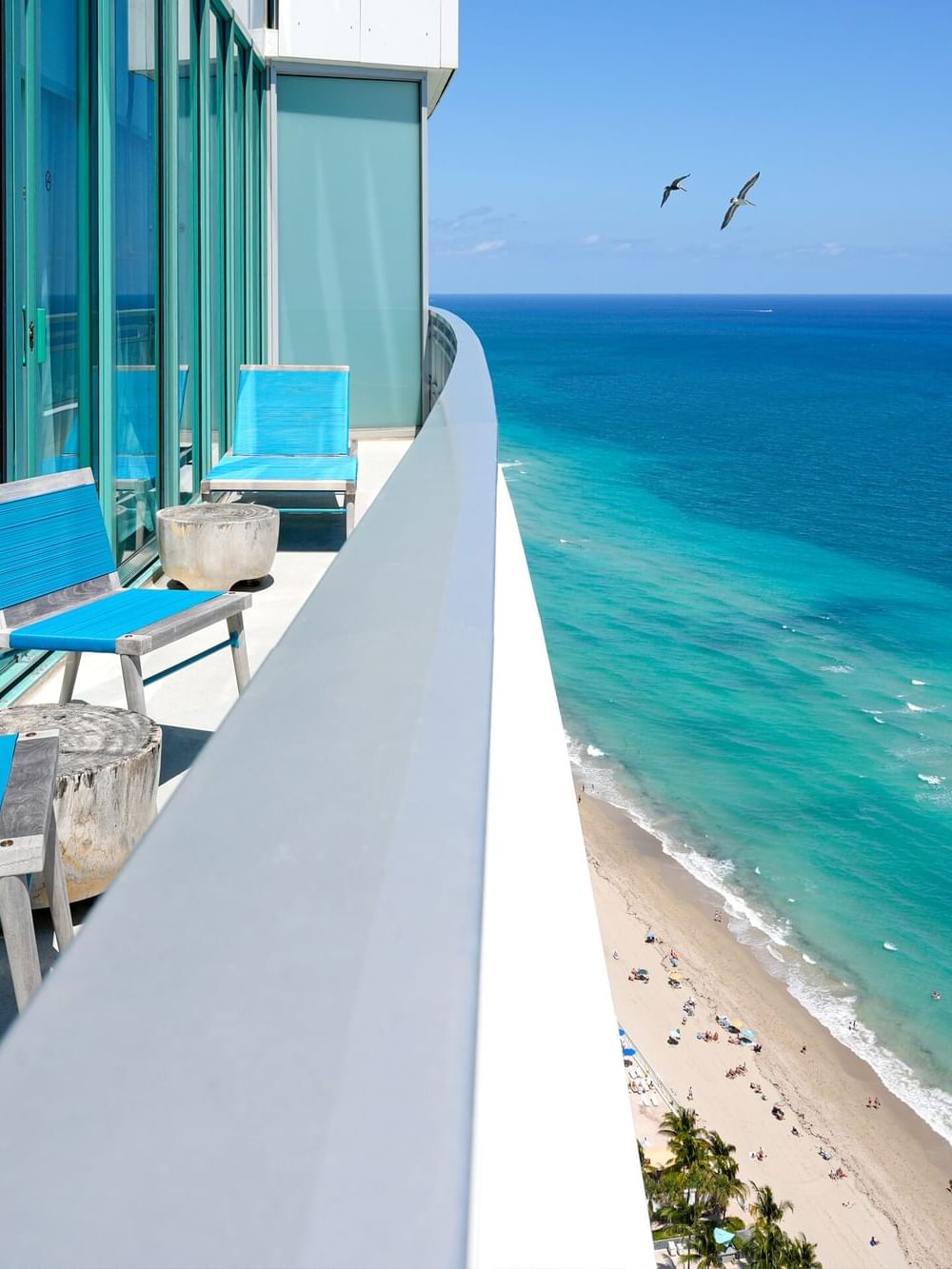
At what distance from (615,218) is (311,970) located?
136705 mm

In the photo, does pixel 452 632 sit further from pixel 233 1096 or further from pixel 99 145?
pixel 99 145

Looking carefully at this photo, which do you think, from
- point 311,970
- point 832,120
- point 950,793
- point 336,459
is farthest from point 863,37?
point 311,970

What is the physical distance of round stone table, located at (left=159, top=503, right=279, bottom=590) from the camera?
5.20 meters

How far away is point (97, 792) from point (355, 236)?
8.54m

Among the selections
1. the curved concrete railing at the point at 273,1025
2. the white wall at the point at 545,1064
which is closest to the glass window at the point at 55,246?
the white wall at the point at 545,1064

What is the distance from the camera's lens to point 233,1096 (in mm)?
553

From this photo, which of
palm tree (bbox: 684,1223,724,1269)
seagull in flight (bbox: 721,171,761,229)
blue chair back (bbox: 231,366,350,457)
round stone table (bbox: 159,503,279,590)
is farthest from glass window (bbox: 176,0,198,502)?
palm tree (bbox: 684,1223,724,1269)

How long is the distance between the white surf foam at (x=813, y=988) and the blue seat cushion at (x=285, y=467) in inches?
401

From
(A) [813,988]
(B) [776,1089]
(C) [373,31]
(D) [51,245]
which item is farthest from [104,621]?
(A) [813,988]

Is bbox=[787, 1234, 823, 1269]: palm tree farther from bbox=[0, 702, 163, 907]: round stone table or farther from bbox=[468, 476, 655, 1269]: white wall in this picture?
bbox=[468, 476, 655, 1269]: white wall

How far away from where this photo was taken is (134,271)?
218 inches

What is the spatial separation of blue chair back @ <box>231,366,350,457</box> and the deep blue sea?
33.3ft

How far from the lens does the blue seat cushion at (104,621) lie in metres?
3.22

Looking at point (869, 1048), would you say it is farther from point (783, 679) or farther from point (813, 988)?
point (783, 679)
